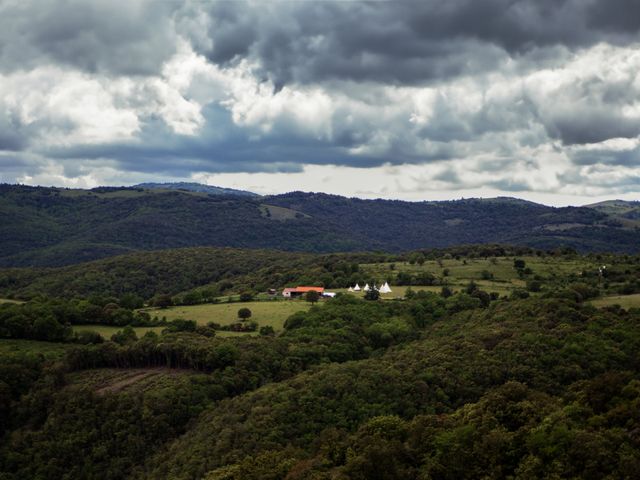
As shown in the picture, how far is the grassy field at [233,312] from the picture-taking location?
121 metres

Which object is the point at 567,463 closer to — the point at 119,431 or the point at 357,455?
the point at 357,455

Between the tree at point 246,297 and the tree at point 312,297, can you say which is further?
the tree at point 246,297

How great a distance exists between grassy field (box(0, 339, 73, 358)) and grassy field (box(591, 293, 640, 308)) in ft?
300

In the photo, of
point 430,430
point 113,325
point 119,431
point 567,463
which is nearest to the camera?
point 567,463

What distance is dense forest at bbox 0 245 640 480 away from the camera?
45719 millimetres

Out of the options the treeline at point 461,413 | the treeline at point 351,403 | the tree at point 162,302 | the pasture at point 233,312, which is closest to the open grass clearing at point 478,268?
the pasture at point 233,312

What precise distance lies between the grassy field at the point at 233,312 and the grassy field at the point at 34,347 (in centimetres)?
2561

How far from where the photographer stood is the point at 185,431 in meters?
76.8

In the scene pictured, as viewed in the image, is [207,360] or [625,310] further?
[625,310]

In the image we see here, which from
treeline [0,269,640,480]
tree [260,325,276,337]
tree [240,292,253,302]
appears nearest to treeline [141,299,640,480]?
treeline [0,269,640,480]

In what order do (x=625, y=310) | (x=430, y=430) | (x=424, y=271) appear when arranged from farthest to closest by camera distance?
(x=424, y=271), (x=625, y=310), (x=430, y=430)

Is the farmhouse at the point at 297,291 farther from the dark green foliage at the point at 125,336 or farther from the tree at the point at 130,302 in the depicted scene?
the dark green foliage at the point at 125,336

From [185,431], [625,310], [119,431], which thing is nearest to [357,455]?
[185,431]

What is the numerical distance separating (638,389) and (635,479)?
15350 mm
